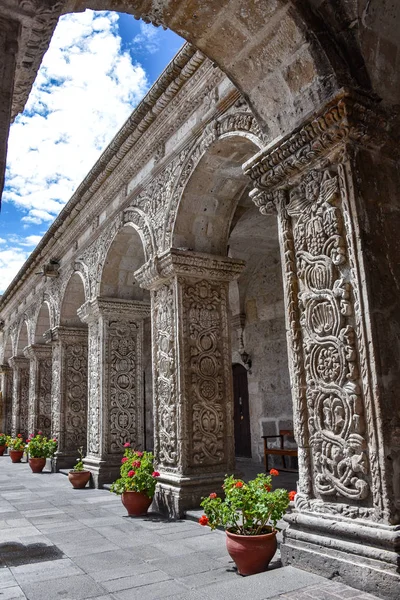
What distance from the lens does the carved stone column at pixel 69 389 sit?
1093 cm

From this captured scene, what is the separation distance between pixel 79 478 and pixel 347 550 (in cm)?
581

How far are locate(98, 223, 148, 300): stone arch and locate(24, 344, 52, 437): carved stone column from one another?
575 centimetres

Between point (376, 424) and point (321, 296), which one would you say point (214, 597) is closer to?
point (376, 424)

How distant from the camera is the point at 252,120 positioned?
16.7 feet

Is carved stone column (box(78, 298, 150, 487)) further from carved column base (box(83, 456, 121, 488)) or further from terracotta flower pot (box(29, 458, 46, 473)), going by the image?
→ terracotta flower pot (box(29, 458, 46, 473))

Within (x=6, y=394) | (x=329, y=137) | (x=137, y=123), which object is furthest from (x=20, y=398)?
(x=329, y=137)

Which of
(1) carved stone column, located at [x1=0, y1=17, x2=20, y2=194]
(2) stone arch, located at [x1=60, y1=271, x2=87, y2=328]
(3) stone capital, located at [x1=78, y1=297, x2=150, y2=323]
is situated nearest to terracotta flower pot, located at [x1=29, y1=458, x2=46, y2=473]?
(2) stone arch, located at [x1=60, y1=271, x2=87, y2=328]

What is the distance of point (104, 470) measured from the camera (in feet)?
26.6

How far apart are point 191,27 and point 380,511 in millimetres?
3474

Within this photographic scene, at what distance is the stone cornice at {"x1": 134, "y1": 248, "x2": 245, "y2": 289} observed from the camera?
6.14m

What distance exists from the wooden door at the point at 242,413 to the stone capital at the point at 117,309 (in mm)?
2790

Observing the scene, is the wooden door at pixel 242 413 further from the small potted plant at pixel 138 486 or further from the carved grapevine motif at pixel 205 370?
the small potted plant at pixel 138 486

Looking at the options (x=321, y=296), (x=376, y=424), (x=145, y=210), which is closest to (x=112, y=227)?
(x=145, y=210)

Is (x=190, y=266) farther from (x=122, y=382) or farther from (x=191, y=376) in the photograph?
(x=122, y=382)
